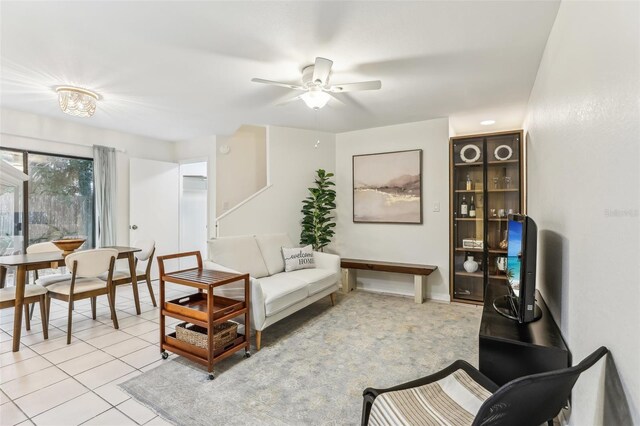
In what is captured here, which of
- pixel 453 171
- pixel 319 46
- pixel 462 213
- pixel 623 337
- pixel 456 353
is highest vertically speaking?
pixel 319 46

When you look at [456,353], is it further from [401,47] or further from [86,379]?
[86,379]

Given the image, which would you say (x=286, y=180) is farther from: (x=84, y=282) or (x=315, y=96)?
(x=84, y=282)

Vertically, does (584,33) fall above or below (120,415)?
above

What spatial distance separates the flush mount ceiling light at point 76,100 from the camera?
303 cm

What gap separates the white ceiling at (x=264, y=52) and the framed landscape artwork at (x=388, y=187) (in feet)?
2.89

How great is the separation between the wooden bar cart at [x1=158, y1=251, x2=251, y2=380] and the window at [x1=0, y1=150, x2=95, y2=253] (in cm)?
300

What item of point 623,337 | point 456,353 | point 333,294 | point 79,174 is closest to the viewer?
point 623,337

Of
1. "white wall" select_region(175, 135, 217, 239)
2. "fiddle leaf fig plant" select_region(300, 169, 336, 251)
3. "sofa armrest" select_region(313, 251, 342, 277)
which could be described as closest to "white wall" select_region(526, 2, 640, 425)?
"sofa armrest" select_region(313, 251, 342, 277)

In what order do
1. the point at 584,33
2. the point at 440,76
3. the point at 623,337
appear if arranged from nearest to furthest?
the point at 623,337 → the point at 584,33 → the point at 440,76

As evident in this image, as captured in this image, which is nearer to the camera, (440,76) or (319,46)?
(319,46)

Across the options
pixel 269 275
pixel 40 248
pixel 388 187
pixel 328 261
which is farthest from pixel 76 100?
pixel 388 187

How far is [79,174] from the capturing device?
14.9 feet

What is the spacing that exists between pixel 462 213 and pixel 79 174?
5575mm

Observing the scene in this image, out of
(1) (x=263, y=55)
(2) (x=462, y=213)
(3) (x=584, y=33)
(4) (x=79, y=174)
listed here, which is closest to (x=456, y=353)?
(2) (x=462, y=213)
